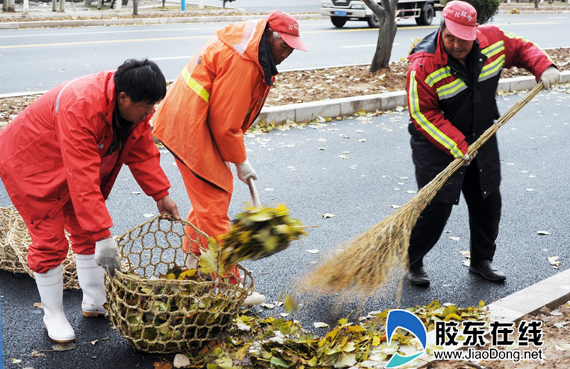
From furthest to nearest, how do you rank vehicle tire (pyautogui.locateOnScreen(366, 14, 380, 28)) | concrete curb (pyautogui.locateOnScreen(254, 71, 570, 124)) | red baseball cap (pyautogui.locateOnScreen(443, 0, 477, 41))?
vehicle tire (pyautogui.locateOnScreen(366, 14, 380, 28)) < concrete curb (pyautogui.locateOnScreen(254, 71, 570, 124)) < red baseball cap (pyautogui.locateOnScreen(443, 0, 477, 41))

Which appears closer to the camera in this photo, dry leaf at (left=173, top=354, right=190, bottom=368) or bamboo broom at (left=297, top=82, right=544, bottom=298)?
dry leaf at (left=173, top=354, right=190, bottom=368)

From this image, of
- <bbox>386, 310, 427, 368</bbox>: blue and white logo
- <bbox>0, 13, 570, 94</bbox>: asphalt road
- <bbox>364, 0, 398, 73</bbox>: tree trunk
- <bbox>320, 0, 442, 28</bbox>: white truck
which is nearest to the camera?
<bbox>386, 310, 427, 368</bbox>: blue and white logo

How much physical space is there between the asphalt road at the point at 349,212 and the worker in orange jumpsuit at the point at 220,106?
795 millimetres

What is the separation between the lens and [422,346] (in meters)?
3.13

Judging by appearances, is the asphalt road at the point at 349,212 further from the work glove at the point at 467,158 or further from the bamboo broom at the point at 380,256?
the work glove at the point at 467,158

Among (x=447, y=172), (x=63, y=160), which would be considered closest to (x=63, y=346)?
(x=63, y=160)

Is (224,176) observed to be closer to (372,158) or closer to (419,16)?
(372,158)

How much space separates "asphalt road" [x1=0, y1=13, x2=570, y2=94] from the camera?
10.6 m

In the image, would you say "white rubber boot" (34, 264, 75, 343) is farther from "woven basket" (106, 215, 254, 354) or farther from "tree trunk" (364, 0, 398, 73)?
"tree trunk" (364, 0, 398, 73)

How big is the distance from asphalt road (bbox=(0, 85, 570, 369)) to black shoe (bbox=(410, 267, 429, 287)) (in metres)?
0.05

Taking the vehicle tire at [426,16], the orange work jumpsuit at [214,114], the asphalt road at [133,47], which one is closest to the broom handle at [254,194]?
the orange work jumpsuit at [214,114]

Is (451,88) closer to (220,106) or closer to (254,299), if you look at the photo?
(220,106)

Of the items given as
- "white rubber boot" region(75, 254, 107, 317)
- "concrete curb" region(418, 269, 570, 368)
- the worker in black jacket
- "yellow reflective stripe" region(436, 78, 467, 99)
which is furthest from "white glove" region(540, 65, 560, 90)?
"white rubber boot" region(75, 254, 107, 317)

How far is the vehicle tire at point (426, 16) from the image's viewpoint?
63.9 feet
